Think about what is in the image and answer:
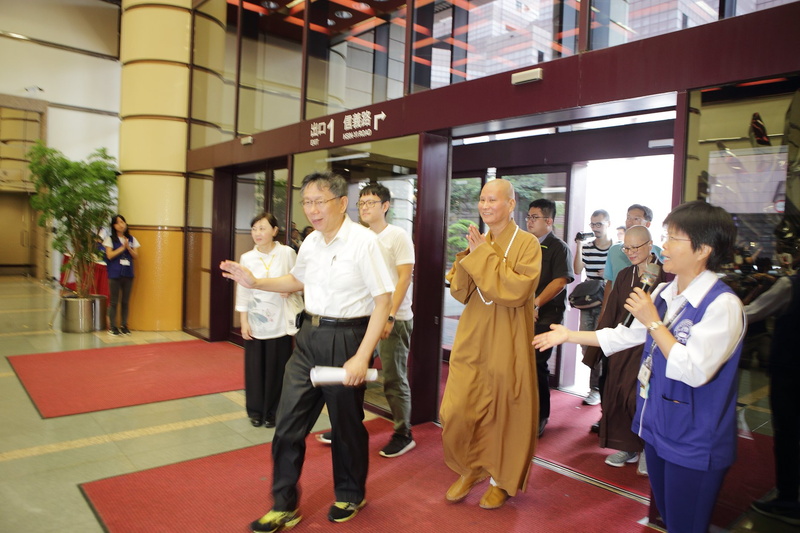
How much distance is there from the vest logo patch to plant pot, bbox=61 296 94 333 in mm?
7533

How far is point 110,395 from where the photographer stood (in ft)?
15.4

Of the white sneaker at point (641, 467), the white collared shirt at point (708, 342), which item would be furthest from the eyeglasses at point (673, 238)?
the white sneaker at point (641, 467)

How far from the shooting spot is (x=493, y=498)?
9.64 ft

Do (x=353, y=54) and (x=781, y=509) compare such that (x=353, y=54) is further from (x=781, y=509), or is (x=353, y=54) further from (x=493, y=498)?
(x=781, y=509)

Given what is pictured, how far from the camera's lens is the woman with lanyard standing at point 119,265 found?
705 centimetres

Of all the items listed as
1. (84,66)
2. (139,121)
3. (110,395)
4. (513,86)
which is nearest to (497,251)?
(513,86)

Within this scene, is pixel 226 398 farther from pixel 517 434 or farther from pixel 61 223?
pixel 61 223

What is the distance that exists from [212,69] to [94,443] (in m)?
5.69

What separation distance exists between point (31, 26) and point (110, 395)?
9010 millimetres

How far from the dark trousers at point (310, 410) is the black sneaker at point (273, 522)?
29 millimetres

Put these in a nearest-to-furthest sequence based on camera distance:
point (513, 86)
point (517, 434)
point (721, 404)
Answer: point (721, 404), point (517, 434), point (513, 86)

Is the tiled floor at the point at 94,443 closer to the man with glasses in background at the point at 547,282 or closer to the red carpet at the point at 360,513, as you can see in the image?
the red carpet at the point at 360,513

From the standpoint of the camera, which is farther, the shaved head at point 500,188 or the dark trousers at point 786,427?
the shaved head at point 500,188

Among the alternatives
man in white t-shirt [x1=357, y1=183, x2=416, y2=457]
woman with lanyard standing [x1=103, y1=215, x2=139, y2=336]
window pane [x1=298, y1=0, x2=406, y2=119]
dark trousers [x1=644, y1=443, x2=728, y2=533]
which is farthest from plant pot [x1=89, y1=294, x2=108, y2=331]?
dark trousers [x1=644, y1=443, x2=728, y2=533]
